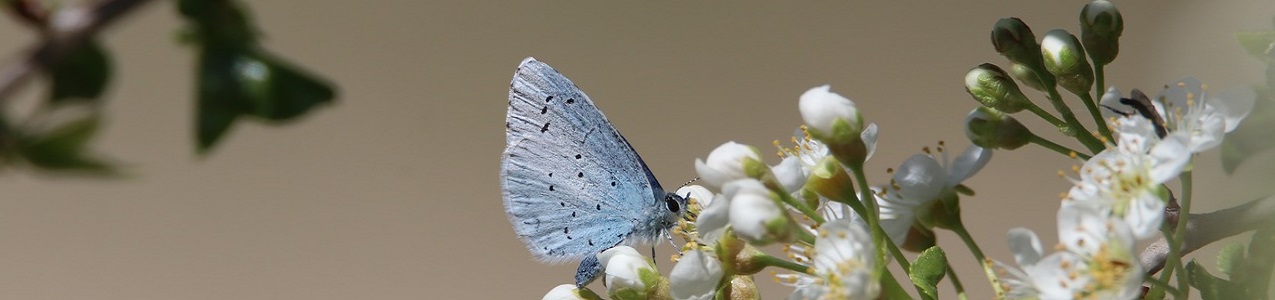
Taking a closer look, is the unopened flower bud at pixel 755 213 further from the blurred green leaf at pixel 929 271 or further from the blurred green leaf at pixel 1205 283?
the blurred green leaf at pixel 1205 283

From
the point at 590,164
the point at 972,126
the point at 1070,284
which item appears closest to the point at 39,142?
the point at 1070,284

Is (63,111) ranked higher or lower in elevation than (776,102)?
lower

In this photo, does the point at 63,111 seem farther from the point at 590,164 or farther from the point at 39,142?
the point at 590,164

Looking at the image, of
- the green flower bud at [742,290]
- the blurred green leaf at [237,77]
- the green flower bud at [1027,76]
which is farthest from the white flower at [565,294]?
the blurred green leaf at [237,77]

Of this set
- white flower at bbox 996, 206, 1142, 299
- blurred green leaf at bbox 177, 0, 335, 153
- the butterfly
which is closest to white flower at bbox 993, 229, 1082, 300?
white flower at bbox 996, 206, 1142, 299

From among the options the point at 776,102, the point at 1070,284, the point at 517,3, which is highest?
the point at 517,3

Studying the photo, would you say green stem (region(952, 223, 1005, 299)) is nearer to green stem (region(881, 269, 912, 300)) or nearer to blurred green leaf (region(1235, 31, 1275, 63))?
green stem (region(881, 269, 912, 300))

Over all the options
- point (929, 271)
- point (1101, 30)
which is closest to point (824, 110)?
point (929, 271)
